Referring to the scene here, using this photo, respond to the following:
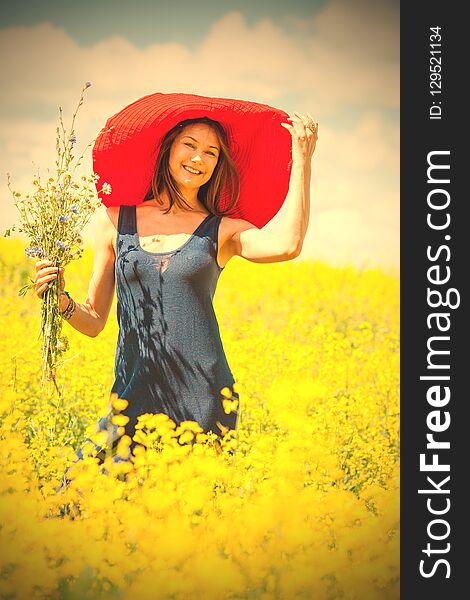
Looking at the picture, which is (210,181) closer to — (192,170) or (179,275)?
(192,170)

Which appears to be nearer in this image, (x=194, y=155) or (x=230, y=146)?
(x=194, y=155)

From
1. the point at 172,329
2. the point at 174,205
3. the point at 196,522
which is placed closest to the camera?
the point at 196,522

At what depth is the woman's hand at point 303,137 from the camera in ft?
8.84

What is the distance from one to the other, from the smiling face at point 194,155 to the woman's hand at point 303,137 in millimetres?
254

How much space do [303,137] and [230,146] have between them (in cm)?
35

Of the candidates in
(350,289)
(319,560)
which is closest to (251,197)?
(319,560)

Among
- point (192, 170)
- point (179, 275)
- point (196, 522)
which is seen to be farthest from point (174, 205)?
point (196, 522)

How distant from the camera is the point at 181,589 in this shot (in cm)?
206

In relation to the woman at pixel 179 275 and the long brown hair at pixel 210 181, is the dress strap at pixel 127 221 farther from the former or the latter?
the long brown hair at pixel 210 181

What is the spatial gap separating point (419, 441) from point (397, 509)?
408mm

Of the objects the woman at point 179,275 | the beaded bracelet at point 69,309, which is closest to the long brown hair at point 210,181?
the woman at point 179,275

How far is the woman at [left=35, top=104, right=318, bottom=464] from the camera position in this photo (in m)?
2.69

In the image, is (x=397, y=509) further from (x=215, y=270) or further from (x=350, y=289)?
(x=350, y=289)

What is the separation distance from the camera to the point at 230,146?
2975 millimetres
